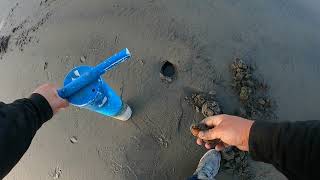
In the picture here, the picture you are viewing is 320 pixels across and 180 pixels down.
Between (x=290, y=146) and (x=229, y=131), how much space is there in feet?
1.03

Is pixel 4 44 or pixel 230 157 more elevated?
Result: pixel 4 44

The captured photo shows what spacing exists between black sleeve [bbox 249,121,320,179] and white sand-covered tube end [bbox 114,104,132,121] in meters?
0.73

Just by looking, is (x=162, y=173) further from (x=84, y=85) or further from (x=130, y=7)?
(x=130, y=7)

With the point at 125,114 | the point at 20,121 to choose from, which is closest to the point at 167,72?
the point at 125,114

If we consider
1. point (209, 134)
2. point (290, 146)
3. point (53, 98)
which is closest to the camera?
point (290, 146)

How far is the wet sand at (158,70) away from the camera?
86.7 inches

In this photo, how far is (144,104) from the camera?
7.44ft

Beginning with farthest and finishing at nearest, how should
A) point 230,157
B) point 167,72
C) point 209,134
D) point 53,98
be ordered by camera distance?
point 167,72, point 230,157, point 209,134, point 53,98

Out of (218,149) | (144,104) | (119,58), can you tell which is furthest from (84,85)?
(218,149)

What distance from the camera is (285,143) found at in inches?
62.1

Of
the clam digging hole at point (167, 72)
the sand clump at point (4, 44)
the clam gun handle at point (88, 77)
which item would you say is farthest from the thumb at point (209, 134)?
the sand clump at point (4, 44)

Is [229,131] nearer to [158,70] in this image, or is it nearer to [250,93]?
[250,93]

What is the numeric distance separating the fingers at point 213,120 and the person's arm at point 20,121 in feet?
2.13

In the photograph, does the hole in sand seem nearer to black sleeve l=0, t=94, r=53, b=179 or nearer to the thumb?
the thumb
